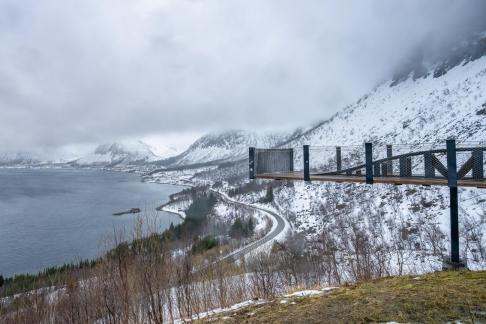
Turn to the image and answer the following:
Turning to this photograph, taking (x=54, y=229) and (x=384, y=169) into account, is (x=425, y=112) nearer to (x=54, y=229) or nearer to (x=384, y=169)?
(x=384, y=169)

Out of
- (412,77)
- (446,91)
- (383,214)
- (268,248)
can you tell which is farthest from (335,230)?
(412,77)

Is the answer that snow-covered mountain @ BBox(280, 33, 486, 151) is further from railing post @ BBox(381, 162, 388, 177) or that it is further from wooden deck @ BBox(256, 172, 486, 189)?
wooden deck @ BBox(256, 172, 486, 189)

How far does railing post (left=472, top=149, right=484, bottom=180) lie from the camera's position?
927 centimetres

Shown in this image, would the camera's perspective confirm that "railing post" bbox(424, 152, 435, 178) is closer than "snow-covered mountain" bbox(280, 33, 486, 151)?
Yes

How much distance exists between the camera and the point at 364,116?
86.3 meters

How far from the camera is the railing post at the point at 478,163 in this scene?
927cm

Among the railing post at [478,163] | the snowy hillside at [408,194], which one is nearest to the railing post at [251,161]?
the snowy hillside at [408,194]

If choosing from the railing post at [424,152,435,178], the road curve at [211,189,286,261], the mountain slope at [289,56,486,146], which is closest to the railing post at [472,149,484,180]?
the railing post at [424,152,435,178]

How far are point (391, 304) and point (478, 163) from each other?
22.0 ft

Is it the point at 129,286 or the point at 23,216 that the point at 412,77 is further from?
the point at 23,216

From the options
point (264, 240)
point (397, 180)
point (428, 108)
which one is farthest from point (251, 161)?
point (428, 108)

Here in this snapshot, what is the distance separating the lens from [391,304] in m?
4.83

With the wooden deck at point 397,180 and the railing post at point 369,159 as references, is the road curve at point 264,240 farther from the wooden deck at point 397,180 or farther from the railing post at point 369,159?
the railing post at point 369,159

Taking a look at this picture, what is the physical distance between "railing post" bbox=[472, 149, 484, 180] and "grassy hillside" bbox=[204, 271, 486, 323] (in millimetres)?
4479
